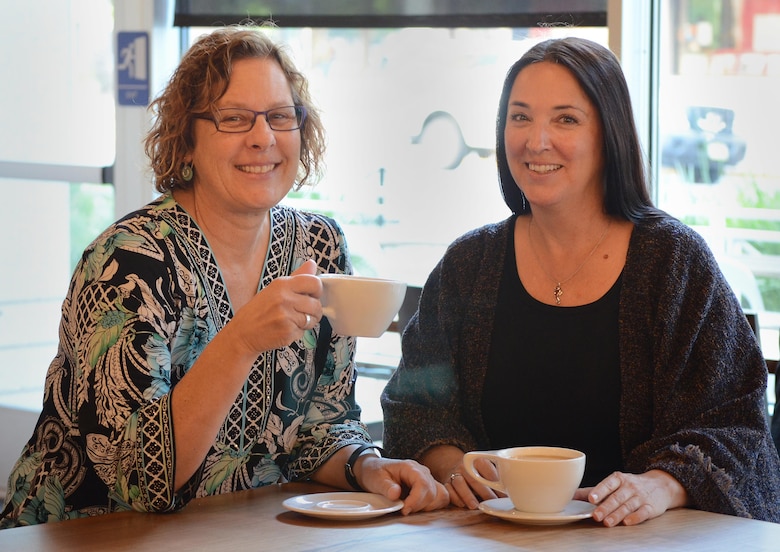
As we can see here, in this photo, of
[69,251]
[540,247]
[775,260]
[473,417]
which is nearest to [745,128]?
[775,260]

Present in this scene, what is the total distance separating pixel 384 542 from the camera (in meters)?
1.31

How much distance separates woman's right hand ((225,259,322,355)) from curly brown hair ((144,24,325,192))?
0.49 meters

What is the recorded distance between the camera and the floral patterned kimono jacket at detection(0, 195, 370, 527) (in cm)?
151

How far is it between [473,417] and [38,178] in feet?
8.83

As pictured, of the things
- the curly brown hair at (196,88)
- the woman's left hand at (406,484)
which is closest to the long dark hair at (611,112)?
the curly brown hair at (196,88)

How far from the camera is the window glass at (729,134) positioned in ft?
9.14

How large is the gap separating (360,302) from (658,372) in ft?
2.03

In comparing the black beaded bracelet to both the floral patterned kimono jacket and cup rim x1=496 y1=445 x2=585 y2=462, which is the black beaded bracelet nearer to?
the floral patterned kimono jacket

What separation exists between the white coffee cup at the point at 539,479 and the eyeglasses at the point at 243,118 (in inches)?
28.6

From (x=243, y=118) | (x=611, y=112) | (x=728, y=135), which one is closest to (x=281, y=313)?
(x=243, y=118)

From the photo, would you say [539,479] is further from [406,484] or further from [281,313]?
[281,313]

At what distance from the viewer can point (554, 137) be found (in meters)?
1.88

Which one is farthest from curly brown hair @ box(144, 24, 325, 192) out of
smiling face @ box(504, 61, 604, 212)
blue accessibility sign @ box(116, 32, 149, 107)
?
blue accessibility sign @ box(116, 32, 149, 107)

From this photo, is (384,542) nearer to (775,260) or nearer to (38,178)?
(775,260)
